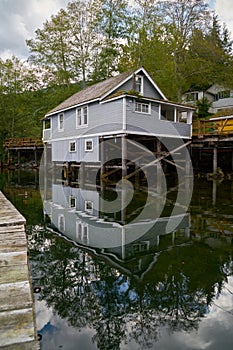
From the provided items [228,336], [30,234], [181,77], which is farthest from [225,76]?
[228,336]

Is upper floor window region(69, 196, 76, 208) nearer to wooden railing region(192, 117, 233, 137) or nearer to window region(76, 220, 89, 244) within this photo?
window region(76, 220, 89, 244)

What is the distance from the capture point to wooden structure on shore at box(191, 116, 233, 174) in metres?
18.3

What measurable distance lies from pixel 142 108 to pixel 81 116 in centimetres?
473

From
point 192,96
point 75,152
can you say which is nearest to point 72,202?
point 75,152

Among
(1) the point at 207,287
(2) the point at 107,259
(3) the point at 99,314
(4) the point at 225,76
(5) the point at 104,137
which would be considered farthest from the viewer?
(4) the point at 225,76

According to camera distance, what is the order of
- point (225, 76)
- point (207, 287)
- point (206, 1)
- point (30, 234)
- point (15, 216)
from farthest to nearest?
point (225, 76)
point (206, 1)
point (30, 234)
point (15, 216)
point (207, 287)

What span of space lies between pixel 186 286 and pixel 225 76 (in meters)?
28.7

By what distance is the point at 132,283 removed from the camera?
163 inches

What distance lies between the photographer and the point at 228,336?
2988 mm

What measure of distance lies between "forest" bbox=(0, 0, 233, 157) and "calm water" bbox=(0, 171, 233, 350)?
20.9 metres

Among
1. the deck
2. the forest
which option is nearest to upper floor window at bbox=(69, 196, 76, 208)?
the forest

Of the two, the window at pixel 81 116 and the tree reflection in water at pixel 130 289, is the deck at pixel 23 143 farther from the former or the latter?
the tree reflection in water at pixel 130 289

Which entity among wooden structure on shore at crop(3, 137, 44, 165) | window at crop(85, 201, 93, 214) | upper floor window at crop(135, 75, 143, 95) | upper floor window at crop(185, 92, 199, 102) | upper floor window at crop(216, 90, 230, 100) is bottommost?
window at crop(85, 201, 93, 214)

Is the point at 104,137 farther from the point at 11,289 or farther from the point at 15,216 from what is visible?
the point at 11,289
